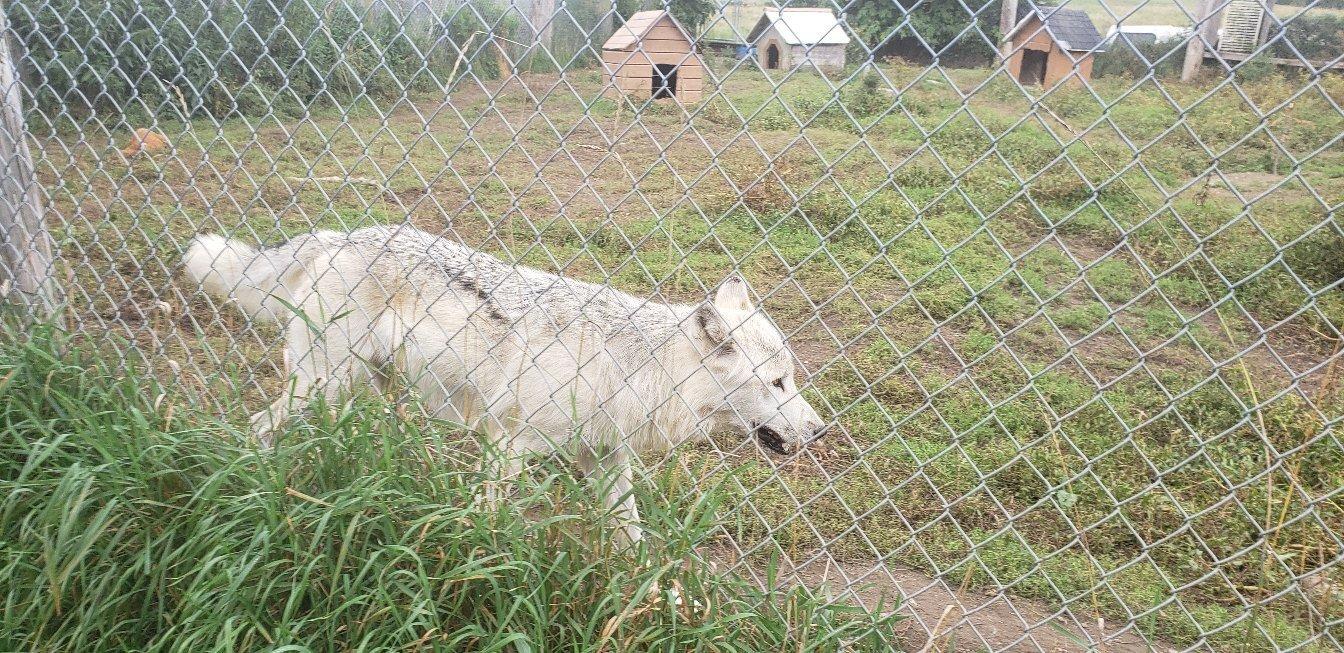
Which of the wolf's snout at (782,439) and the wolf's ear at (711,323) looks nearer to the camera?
the wolf's ear at (711,323)

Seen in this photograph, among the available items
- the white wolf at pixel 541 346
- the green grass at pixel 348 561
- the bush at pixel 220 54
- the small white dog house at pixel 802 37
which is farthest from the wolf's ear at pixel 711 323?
the bush at pixel 220 54

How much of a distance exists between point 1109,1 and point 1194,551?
2670mm

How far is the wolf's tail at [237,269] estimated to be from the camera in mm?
3955

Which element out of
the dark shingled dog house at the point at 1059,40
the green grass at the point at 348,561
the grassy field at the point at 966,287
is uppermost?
the dark shingled dog house at the point at 1059,40

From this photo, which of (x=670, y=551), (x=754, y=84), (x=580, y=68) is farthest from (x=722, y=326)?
(x=580, y=68)

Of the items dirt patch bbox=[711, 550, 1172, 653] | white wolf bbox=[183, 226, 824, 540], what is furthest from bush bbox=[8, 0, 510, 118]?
dirt patch bbox=[711, 550, 1172, 653]

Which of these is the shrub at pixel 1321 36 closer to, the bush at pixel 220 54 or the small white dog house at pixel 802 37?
the small white dog house at pixel 802 37

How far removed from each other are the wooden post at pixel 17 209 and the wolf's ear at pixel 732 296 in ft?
8.82

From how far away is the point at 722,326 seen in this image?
3.46 m

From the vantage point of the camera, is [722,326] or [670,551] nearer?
[670,551]

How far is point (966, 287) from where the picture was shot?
1.96 meters

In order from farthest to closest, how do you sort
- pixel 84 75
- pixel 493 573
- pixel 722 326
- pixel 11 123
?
pixel 84 75 → pixel 11 123 → pixel 722 326 → pixel 493 573

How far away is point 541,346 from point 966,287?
2.12m

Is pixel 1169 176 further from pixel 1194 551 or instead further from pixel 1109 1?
pixel 1109 1
